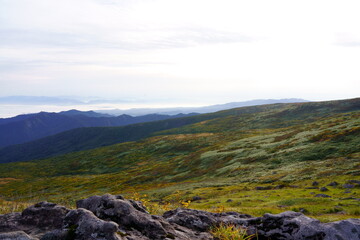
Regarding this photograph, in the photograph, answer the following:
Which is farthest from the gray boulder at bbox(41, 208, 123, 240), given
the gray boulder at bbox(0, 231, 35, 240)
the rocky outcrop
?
the gray boulder at bbox(0, 231, 35, 240)

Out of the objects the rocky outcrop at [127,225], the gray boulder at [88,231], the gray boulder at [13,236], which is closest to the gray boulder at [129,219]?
the rocky outcrop at [127,225]

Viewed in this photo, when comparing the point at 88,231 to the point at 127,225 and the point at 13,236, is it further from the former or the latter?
the point at 13,236

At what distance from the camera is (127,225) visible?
29.1 feet

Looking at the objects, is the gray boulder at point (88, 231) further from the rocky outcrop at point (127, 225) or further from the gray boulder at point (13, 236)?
the gray boulder at point (13, 236)

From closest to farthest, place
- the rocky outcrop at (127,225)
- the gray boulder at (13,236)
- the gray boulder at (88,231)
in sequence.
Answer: the gray boulder at (13,236) → the gray boulder at (88,231) → the rocky outcrop at (127,225)

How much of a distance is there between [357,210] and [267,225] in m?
14.9

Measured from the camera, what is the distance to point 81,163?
166 metres

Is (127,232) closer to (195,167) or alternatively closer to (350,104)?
(195,167)

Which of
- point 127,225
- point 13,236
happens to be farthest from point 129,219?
point 13,236

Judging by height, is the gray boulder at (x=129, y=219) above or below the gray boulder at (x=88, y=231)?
below

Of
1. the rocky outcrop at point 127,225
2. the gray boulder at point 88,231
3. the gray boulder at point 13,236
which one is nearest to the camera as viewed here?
the gray boulder at point 13,236

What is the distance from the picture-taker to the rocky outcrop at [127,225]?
7.36 m

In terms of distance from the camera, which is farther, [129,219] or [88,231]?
[129,219]

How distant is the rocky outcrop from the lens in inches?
290
